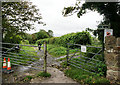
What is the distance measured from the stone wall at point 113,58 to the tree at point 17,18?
598 centimetres

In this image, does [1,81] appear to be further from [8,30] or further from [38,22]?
[38,22]

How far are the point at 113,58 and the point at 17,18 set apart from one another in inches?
268

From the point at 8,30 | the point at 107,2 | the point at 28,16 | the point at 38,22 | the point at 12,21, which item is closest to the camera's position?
the point at 107,2

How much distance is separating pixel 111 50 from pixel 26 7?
651 cm

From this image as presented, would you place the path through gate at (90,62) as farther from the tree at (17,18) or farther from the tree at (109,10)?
the tree at (17,18)

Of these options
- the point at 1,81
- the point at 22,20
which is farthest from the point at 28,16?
the point at 1,81

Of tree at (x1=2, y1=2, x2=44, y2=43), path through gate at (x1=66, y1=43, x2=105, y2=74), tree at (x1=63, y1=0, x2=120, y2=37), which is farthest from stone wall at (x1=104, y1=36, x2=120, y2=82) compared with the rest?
tree at (x1=2, y1=2, x2=44, y2=43)

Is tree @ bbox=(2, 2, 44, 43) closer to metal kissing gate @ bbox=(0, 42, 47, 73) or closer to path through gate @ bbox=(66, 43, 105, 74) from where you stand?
metal kissing gate @ bbox=(0, 42, 47, 73)

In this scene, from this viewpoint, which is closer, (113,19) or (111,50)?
(111,50)

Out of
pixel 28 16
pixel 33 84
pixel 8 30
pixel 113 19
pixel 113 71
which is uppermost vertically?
pixel 28 16

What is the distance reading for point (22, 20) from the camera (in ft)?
23.8

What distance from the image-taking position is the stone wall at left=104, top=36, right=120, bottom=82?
12.4 ft

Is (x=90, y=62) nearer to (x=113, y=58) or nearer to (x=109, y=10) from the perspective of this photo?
(x=113, y=58)

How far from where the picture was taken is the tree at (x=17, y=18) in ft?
21.1
